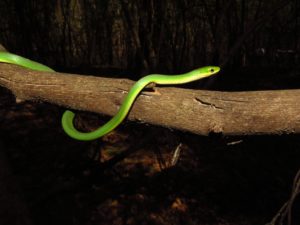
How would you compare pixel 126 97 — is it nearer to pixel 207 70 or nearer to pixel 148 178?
pixel 207 70

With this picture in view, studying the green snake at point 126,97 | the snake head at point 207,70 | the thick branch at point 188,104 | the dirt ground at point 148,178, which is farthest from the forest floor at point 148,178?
the thick branch at point 188,104

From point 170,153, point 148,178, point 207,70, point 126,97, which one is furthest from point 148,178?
point 126,97

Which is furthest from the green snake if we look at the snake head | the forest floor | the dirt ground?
the forest floor

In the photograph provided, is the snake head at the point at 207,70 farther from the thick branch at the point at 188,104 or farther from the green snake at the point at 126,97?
the thick branch at the point at 188,104

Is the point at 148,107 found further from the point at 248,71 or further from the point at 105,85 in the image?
the point at 248,71

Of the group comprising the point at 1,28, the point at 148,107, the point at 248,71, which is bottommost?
the point at 248,71

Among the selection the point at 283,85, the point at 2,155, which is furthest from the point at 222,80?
the point at 2,155
